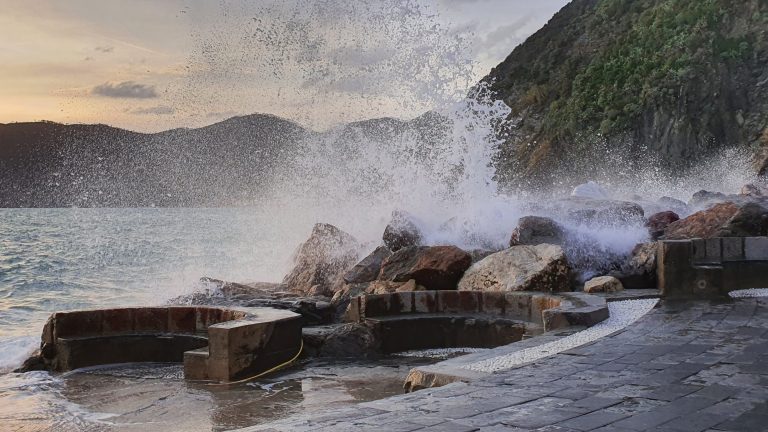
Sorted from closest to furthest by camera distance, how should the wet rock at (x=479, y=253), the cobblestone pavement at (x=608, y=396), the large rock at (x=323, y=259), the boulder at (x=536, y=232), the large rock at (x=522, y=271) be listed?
the cobblestone pavement at (x=608, y=396) → the large rock at (x=522, y=271) → the wet rock at (x=479, y=253) → the boulder at (x=536, y=232) → the large rock at (x=323, y=259)

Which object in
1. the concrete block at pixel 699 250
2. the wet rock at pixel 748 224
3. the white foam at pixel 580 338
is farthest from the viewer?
the wet rock at pixel 748 224

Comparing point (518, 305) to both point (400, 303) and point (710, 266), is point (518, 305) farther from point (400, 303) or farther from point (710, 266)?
point (710, 266)

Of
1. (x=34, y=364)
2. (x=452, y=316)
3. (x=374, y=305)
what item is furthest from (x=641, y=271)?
(x=34, y=364)

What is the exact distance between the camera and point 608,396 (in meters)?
4.80

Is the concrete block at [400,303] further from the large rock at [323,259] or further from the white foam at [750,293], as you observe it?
the large rock at [323,259]

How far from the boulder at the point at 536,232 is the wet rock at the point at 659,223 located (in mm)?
2044

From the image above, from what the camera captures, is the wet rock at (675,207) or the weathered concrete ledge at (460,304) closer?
the weathered concrete ledge at (460,304)

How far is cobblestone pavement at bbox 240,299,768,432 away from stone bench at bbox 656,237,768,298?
2423mm

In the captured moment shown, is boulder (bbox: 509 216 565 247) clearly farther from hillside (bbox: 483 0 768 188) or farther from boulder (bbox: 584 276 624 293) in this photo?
hillside (bbox: 483 0 768 188)

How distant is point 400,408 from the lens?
457 centimetres

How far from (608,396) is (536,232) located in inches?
314

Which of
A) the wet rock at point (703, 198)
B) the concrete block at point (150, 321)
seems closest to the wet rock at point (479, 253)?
the concrete block at point (150, 321)

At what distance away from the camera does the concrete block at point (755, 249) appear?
970cm

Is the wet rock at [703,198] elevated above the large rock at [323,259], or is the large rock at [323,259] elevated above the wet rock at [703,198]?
the wet rock at [703,198]
